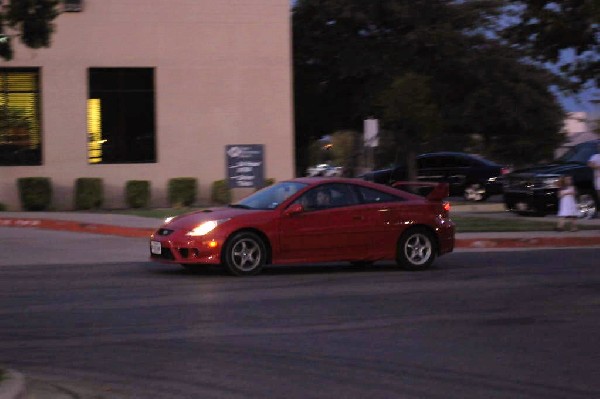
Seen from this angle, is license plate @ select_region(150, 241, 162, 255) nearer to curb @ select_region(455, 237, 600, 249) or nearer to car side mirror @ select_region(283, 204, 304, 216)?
car side mirror @ select_region(283, 204, 304, 216)

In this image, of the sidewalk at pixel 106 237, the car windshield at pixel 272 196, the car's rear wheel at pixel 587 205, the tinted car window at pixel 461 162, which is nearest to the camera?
the car windshield at pixel 272 196

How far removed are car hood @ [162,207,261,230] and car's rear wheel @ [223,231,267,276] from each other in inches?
12.2

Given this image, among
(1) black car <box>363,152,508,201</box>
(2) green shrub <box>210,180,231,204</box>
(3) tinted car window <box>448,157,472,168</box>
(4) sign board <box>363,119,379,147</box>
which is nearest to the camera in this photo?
(2) green shrub <box>210,180,231,204</box>

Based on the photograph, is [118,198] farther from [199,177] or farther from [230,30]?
[230,30]

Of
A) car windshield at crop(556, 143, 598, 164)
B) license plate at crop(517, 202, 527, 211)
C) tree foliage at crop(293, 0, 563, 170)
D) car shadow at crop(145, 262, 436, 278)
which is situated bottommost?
car shadow at crop(145, 262, 436, 278)

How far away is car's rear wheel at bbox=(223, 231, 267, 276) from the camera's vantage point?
1385cm

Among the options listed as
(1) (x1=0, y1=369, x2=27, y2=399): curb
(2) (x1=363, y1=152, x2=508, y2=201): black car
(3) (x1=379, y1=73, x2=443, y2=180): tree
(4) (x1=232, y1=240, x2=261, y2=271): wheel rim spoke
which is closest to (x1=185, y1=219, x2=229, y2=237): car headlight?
(4) (x1=232, y1=240, x2=261, y2=271): wheel rim spoke

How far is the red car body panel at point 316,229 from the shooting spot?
1379 centimetres

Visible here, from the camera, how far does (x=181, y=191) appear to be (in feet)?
92.7

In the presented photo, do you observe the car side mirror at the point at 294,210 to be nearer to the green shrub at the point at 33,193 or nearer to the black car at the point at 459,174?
the green shrub at the point at 33,193

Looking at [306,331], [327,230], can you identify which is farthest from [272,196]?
[306,331]

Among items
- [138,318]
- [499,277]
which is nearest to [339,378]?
[138,318]

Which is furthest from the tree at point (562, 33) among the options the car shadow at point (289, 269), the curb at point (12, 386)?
the curb at point (12, 386)

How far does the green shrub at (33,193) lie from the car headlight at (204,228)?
14.4 meters
